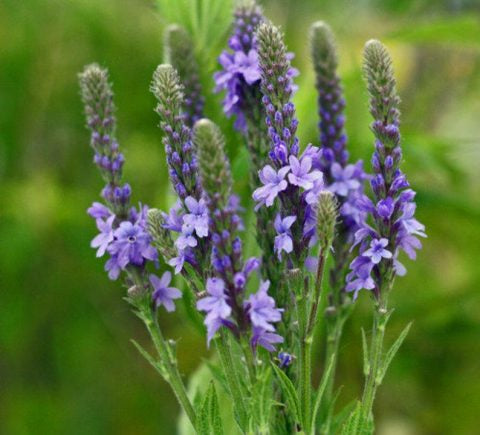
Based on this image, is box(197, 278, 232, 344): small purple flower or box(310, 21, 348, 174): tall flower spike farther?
box(310, 21, 348, 174): tall flower spike

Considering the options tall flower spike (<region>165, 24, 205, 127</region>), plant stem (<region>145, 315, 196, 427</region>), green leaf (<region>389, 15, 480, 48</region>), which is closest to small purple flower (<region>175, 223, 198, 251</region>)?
plant stem (<region>145, 315, 196, 427</region>)

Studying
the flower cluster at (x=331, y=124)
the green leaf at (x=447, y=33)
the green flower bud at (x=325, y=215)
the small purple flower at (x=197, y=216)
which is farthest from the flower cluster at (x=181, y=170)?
the green leaf at (x=447, y=33)

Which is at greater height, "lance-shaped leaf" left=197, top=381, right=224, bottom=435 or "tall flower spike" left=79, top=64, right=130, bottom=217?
"tall flower spike" left=79, top=64, right=130, bottom=217

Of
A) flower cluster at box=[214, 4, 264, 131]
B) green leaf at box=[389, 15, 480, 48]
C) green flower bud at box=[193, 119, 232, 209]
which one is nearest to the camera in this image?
green flower bud at box=[193, 119, 232, 209]

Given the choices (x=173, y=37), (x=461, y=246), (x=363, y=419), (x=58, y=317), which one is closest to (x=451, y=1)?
(x=461, y=246)

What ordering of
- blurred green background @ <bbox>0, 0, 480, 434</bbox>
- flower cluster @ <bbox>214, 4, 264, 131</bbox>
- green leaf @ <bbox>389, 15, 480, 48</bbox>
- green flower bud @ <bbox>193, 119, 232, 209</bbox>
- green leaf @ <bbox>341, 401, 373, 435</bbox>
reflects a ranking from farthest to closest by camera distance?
blurred green background @ <bbox>0, 0, 480, 434</bbox>, green leaf @ <bbox>389, 15, 480, 48</bbox>, flower cluster @ <bbox>214, 4, 264, 131</bbox>, green leaf @ <bbox>341, 401, 373, 435</bbox>, green flower bud @ <bbox>193, 119, 232, 209</bbox>

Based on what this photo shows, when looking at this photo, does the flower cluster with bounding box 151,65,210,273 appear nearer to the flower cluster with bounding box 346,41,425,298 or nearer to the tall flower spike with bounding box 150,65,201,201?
the tall flower spike with bounding box 150,65,201,201

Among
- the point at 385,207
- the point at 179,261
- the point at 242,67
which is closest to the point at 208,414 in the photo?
the point at 179,261

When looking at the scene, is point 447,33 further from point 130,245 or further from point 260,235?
point 130,245
